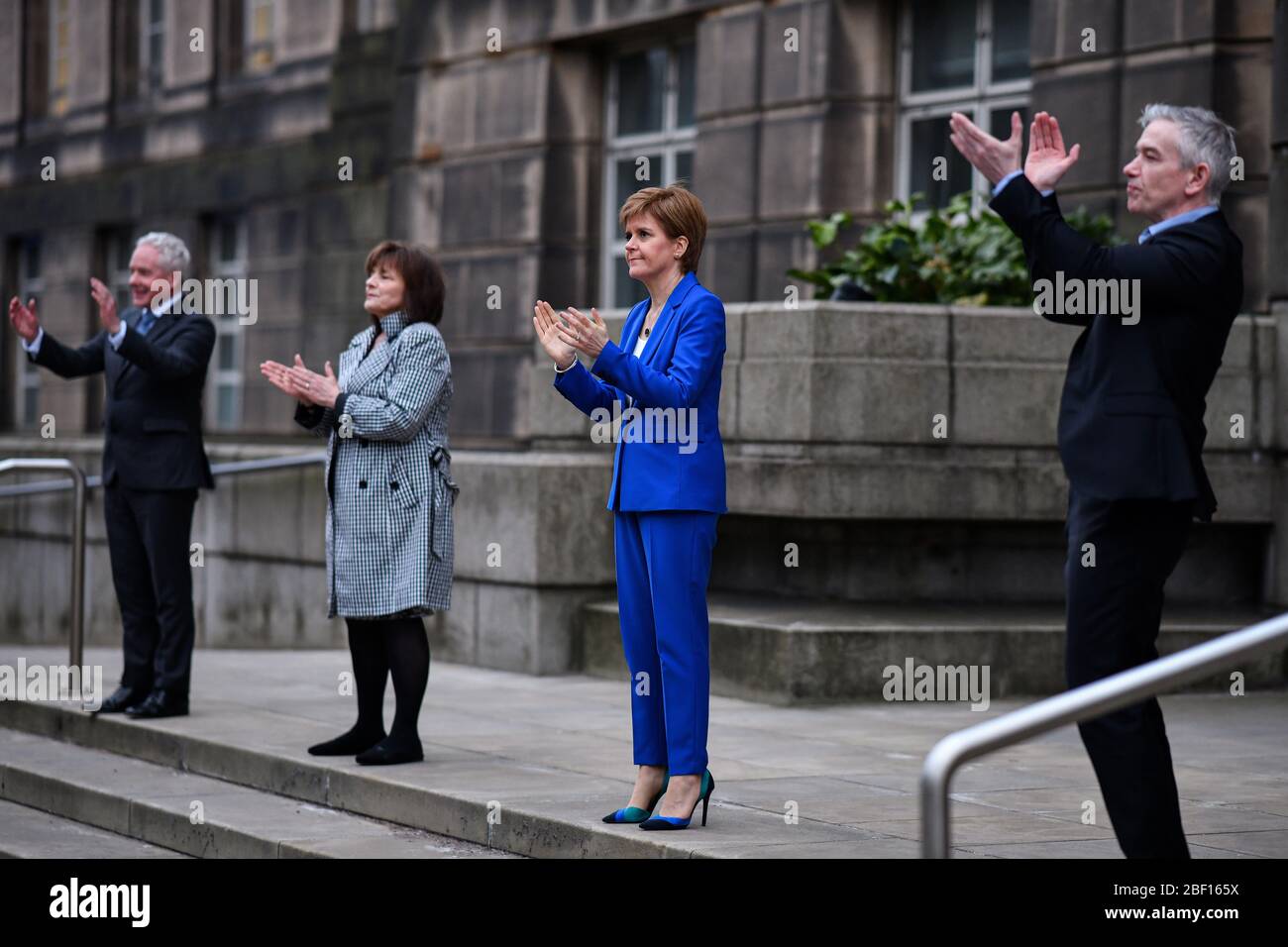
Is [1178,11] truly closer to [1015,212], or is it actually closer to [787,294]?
[787,294]

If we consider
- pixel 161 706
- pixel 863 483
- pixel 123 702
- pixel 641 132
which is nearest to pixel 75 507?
pixel 123 702

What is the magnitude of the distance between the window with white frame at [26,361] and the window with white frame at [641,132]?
30.2ft

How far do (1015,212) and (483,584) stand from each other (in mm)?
6570

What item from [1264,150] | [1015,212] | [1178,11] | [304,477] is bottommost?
[304,477]

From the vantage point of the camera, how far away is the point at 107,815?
295 inches

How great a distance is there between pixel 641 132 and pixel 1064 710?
12.0 metres

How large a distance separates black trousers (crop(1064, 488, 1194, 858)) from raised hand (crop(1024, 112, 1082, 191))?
2.61 feet

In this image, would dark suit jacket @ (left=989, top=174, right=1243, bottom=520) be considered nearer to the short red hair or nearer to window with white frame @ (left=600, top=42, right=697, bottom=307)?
the short red hair

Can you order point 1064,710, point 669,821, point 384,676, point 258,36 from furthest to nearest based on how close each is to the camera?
point 258,36
point 384,676
point 669,821
point 1064,710

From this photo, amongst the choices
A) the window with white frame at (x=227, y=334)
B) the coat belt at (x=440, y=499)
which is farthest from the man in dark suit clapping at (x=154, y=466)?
the window with white frame at (x=227, y=334)

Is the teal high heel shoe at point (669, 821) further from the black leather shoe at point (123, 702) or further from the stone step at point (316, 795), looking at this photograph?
the black leather shoe at point (123, 702)

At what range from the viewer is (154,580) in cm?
873

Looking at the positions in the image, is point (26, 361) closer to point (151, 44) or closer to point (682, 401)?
point (151, 44)
